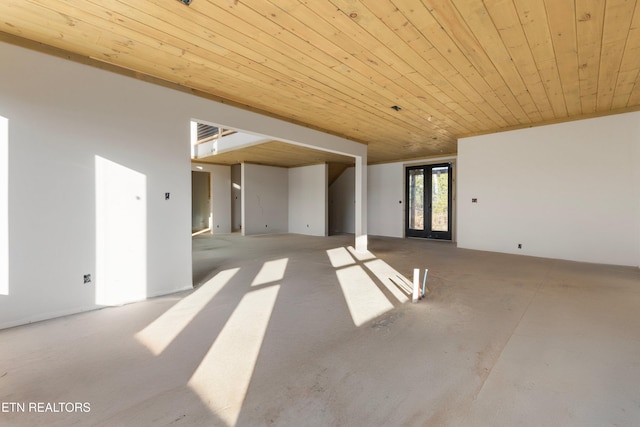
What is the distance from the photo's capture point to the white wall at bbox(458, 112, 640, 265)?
4.93 m

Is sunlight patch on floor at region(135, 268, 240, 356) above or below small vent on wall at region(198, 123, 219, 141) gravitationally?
below

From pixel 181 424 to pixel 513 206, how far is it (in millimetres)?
6694

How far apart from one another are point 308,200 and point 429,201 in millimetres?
4176

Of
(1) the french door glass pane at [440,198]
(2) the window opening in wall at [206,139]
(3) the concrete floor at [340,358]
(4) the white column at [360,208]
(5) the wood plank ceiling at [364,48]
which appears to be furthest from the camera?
(2) the window opening in wall at [206,139]

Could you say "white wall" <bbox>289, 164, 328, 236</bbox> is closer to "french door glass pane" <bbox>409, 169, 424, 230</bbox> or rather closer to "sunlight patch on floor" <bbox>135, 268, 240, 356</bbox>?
"french door glass pane" <bbox>409, 169, 424, 230</bbox>

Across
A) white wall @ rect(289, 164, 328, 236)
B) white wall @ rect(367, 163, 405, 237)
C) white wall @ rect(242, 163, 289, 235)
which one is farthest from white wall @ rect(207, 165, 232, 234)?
white wall @ rect(367, 163, 405, 237)

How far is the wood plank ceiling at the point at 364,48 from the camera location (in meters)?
2.31

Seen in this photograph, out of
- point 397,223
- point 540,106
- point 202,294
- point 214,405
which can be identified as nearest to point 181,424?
point 214,405

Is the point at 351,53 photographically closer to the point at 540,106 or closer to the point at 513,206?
the point at 540,106

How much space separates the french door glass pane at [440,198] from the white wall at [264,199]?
17.7 ft

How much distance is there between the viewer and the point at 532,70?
134 inches

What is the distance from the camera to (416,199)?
30.0 feet

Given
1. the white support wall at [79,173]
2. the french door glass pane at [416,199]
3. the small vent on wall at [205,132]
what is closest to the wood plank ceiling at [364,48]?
the white support wall at [79,173]

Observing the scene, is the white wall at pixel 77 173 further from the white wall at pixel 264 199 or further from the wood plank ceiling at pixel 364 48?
the white wall at pixel 264 199
